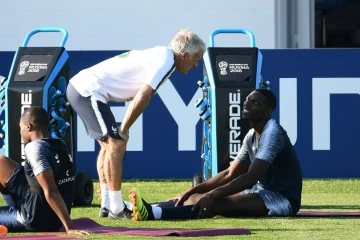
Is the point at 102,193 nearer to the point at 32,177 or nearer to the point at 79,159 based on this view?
the point at 32,177

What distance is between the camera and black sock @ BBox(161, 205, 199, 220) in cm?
888

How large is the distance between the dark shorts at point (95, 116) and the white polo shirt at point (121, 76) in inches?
2.1

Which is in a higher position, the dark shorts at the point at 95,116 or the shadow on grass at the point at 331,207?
the dark shorts at the point at 95,116

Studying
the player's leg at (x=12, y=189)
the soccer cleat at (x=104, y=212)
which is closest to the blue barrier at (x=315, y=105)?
Answer: the soccer cleat at (x=104, y=212)

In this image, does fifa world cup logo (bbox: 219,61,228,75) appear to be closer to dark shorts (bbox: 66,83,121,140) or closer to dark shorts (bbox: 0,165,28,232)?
dark shorts (bbox: 66,83,121,140)

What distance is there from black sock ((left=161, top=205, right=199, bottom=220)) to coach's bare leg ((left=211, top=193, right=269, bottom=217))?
0.62 feet

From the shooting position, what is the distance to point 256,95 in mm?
9094

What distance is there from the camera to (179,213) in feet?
29.1

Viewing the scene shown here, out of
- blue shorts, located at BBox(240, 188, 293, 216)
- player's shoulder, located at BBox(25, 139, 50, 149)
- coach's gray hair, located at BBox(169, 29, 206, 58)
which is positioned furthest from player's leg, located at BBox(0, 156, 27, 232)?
blue shorts, located at BBox(240, 188, 293, 216)

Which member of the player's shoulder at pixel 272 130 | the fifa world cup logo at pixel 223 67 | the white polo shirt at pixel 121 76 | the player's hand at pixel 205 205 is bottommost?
the player's hand at pixel 205 205

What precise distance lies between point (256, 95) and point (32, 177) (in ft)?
7.10

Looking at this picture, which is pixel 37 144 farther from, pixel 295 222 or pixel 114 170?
pixel 295 222

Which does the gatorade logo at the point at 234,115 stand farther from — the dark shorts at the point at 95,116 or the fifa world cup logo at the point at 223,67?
the dark shorts at the point at 95,116

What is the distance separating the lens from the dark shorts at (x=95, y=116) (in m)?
9.12
